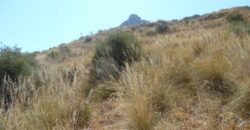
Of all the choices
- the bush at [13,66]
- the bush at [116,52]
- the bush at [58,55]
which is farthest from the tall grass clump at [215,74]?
the bush at [58,55]

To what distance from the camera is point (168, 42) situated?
35.2 feet

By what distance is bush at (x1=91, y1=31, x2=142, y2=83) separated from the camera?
27.8ft

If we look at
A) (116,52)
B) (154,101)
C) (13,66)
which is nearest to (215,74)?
(154,101)

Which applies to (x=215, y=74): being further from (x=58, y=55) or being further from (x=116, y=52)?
(x=58, y=55)

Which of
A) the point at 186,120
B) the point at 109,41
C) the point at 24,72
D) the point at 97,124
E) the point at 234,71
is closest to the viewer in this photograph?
the point at 186,120

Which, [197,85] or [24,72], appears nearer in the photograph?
[197,85]

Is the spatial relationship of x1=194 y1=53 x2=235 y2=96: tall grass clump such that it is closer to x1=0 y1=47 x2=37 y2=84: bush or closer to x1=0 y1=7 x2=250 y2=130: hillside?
x1=0 y1=7 x2=250 y2=130: hillside

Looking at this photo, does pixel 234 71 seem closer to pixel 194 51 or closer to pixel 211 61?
pixel 211 61

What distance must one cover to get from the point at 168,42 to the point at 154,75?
215 inches

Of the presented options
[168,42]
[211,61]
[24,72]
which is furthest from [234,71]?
[168,42]

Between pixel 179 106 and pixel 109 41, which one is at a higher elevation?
pixel 109 41

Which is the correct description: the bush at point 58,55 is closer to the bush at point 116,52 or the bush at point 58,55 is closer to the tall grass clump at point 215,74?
the bush at point 116,52

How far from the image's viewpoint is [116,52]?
931 centimetres

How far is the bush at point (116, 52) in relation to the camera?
27.8ft
